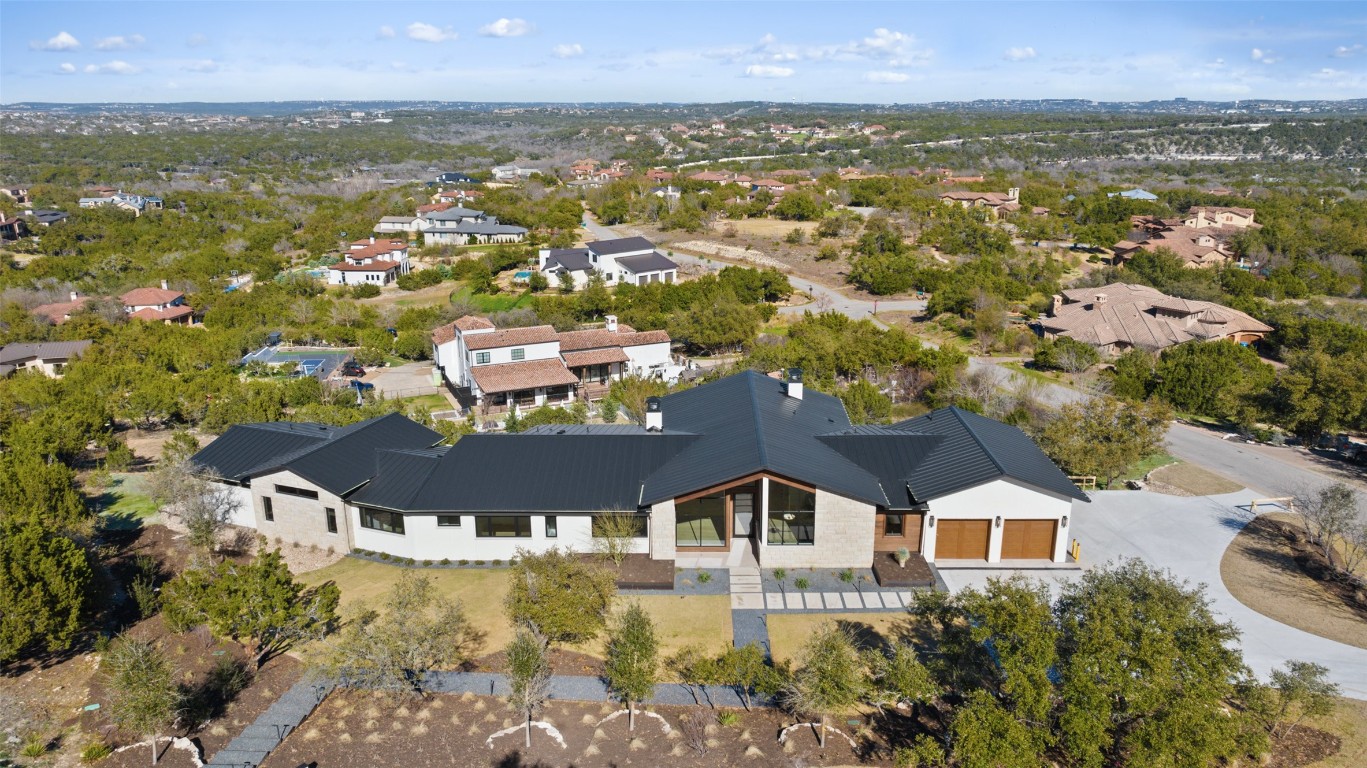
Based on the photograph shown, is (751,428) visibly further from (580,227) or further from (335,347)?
(580,227)

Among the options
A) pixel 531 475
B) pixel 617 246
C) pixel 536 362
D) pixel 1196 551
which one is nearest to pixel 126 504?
pixel 531 475

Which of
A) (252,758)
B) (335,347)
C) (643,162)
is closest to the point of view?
(252,758)

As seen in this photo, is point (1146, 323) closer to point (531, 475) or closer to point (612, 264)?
point (612, 264)

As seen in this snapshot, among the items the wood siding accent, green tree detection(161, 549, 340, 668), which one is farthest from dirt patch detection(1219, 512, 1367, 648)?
green tree detection(161, 549, 340, 668)

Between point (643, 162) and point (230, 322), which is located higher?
point (643, 162)

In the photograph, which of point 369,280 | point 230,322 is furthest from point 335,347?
point 369,280

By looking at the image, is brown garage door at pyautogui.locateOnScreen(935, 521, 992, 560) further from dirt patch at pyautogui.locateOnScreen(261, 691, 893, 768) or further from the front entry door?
dirt patch at pyautogui.locateOnScreen(261, 691, 893, 768)
